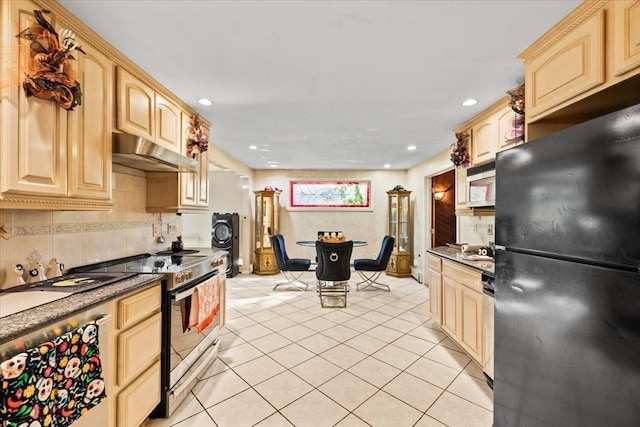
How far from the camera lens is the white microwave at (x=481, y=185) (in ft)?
8.07

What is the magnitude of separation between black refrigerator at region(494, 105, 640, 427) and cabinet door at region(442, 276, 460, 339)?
125cm

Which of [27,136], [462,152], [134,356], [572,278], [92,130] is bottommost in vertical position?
[134,356]

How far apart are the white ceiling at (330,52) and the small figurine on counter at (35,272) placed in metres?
1.44

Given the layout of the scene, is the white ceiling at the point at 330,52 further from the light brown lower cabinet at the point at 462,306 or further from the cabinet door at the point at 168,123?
the light brown lower cabinet at the point at 462,306

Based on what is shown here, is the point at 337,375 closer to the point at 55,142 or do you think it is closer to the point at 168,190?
the point at 168,190

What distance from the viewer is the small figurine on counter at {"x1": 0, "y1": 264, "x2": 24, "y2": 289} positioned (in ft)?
4.72

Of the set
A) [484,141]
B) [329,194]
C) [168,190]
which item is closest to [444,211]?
[329,194]

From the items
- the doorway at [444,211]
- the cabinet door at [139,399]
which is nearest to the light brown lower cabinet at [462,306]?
the cabinet door at [139,399]

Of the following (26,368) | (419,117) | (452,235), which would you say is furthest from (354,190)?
(26,368)

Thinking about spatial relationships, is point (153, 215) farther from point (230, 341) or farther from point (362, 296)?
point (362, 296)

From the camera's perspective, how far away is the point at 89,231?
1.99 metres

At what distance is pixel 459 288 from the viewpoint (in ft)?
8.46

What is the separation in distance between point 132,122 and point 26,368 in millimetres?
1640

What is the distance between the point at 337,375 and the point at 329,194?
185 inches
